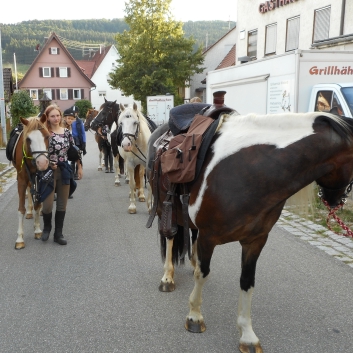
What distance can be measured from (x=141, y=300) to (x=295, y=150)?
220 centimetres

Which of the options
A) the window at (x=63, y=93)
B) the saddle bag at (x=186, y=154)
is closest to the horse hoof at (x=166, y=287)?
the saddle bag at (x=186, y=154)

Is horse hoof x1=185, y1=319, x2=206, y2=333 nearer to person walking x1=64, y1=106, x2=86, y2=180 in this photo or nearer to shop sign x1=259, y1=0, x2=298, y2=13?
person walking x1=64, y1=106, x2=86, y2=180

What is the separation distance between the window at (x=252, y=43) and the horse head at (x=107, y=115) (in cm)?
1268

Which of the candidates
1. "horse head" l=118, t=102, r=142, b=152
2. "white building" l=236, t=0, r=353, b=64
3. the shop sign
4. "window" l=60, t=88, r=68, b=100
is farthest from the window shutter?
"window" l=60, t=88, r=68, b=100

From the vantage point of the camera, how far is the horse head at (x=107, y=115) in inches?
376

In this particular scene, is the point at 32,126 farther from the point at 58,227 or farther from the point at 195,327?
the point at 195,327

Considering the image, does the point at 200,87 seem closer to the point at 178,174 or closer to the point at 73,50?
the point at 178,174

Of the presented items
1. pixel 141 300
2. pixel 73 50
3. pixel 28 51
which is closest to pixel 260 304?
pixel 141 300

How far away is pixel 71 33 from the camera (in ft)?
365

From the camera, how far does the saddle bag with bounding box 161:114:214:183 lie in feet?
9.35

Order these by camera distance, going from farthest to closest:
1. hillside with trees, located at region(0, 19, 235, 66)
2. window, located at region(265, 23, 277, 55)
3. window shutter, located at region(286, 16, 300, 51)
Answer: hillside with trees, located at region(0, 19, 235, 66) < window, located at region(265, 23, 277, 55) < window shutter, located at region(286, 16, 300, 51)

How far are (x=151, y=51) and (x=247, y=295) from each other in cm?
3238

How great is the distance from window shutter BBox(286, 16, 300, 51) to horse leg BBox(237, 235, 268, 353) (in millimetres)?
16382

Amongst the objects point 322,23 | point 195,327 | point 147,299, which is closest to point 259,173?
point 195,327
